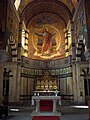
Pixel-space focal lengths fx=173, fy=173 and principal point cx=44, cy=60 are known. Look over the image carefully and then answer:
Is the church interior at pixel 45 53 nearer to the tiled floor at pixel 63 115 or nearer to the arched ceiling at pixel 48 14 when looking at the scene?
the arched ceiling at pixel 48 14

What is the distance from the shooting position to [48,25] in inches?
977

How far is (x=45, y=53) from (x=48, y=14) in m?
5.65

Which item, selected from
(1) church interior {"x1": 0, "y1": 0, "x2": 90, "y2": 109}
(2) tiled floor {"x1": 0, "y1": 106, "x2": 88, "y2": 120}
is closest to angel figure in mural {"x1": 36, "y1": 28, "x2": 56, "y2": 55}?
(1) church interior {"x1": 0, "y1": 0, "x2": 90, "y2": 109}

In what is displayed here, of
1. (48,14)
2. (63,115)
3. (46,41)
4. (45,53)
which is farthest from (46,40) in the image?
(63,115)

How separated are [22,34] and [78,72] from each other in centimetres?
857

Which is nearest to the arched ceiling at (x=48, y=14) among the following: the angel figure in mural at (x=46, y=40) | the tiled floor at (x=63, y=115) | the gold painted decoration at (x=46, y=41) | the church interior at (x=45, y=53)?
the church interior at (x=45, y=53)

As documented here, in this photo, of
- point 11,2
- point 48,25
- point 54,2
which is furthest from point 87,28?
point 48,25

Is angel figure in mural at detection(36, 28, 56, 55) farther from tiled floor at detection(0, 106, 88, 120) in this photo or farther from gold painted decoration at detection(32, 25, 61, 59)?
tiled floor at detection(0, 106, 88, 120)

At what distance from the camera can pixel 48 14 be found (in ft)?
80.7

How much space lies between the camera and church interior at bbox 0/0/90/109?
754 inches

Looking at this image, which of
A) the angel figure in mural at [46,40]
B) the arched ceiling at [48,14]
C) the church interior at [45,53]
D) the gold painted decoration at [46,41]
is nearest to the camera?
the church interior at [45,53]

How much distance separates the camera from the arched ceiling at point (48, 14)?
71.9ft

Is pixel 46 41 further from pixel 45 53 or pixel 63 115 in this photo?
pixel 63 115

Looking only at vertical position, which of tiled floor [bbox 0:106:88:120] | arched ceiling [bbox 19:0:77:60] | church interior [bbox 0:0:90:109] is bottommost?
tiled floor [bbox 0:106:88:120]
